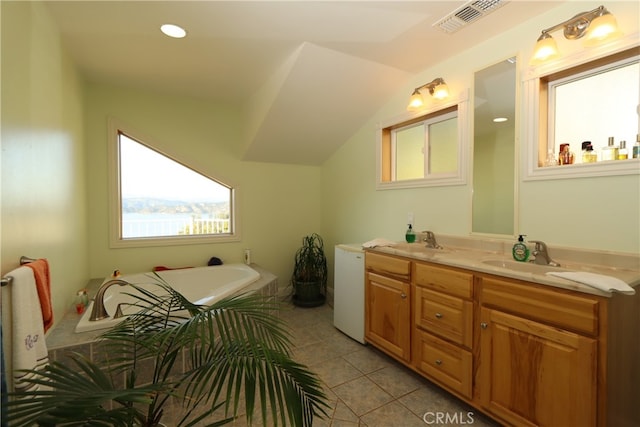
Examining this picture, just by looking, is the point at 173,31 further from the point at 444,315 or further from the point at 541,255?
the point at 541,255

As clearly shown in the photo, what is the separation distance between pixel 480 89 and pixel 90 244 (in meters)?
3.75

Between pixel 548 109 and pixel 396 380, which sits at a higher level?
pixel 548 109

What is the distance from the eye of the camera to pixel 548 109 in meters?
1.81

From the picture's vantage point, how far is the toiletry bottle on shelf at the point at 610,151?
152cm

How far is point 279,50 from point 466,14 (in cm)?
133

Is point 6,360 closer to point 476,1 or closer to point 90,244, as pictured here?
point 90,244

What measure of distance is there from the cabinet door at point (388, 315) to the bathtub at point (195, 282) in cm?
117

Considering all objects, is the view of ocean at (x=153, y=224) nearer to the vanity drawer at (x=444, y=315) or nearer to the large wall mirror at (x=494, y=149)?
the vanity drawer at (x=444, y=315)

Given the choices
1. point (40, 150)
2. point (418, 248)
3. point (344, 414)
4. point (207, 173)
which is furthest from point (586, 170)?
point (207, 173)

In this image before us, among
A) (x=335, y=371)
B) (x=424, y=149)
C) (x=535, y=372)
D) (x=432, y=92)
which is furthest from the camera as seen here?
(x=424, y=149)

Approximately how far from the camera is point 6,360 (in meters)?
1.04

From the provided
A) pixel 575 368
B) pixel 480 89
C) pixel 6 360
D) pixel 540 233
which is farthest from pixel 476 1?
pixel 6 360

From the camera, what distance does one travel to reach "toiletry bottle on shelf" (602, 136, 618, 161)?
1.52 metres
